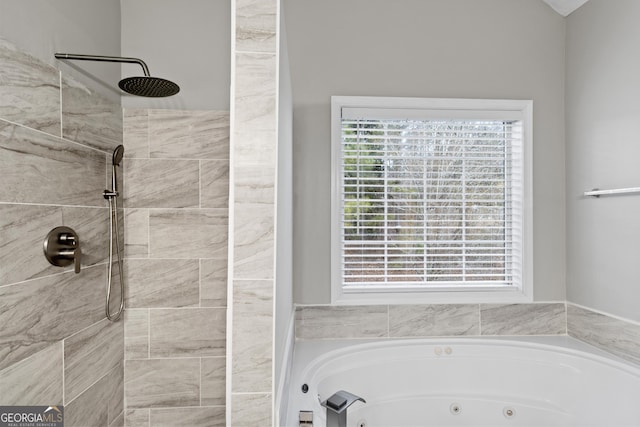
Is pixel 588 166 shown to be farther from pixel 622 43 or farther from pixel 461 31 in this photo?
pixel 461 31

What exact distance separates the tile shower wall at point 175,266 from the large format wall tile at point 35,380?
55cm

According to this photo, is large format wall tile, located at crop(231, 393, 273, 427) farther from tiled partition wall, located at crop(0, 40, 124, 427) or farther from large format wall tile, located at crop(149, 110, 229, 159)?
large format wall tile, located at crop(149, 110, 229, 159)

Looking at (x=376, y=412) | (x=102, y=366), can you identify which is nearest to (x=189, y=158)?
(x=102, y=366)

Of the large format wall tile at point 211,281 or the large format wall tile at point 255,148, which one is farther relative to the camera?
the large format wall tile at point 211,281

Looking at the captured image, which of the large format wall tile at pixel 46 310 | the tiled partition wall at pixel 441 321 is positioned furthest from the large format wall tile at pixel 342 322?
the large format wall tile at pixel 46 310

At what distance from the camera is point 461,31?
2.44m

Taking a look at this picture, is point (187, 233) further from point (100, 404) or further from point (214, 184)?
point (100, 404)

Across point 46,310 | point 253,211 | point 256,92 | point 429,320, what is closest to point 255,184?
point 253,211

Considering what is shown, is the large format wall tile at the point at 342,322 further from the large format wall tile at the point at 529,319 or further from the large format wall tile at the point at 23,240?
the large format wall tile at the point at 23,240

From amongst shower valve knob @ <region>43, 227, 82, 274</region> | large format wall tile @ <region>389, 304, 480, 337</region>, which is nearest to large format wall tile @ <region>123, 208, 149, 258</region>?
shower valve knob @ <region>43, 227, 82, 274</region>

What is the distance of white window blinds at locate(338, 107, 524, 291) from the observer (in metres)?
2.46

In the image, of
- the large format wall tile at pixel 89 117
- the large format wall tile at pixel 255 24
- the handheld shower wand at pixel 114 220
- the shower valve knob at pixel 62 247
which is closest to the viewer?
the large format wall tile at pixel 255 24

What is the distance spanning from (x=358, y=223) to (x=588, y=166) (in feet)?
4.43

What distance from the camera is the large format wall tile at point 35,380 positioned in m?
1.19
